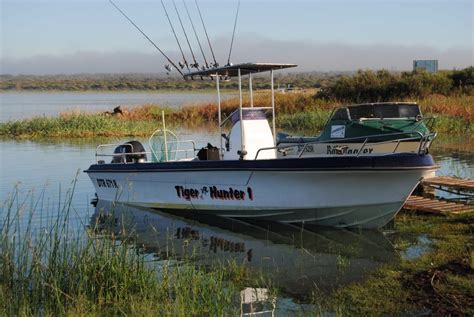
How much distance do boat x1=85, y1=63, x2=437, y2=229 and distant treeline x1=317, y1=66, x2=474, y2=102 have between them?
25178 millimetres

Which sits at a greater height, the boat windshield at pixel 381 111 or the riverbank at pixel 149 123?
the boat windshield at pixel 381 111

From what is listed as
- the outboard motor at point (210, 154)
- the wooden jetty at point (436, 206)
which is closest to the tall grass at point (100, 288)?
the outboard motor at point (210, 154)

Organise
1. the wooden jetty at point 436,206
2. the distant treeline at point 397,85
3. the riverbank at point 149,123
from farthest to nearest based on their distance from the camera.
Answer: the distant treeline at point 397,85, the riverbank at point 149,123, the wooden jetty at point 436,206

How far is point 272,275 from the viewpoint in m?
8.59

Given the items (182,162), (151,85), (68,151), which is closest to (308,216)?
(182,162)

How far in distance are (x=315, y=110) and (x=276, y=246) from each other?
24650 millimetres

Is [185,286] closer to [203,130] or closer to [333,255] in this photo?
[333,255]

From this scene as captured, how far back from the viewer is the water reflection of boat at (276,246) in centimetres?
858

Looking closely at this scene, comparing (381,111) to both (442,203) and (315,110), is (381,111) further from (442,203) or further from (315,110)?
(315,110)

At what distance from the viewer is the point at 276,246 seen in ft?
34.3

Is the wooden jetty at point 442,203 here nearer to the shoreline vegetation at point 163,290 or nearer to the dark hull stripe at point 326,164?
the dark hull stripe at point 326,164

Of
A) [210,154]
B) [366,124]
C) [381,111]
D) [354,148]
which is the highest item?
[381,111]

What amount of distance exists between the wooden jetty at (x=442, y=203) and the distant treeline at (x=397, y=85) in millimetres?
23462

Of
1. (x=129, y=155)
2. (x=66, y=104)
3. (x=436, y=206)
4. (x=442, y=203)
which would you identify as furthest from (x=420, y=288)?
(x=66, y=104)
